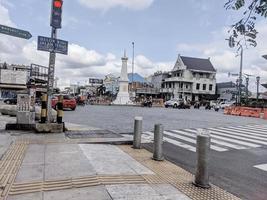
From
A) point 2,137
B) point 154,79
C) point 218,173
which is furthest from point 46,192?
point 154,79

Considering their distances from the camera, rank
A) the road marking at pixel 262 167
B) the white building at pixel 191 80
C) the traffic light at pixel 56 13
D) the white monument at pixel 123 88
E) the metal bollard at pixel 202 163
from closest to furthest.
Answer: the metal bollard at pixel 202 163 → the road marking at pixel 262 167 → the traffic light at pixel 56 13 → the white monument at pixel 123 88 → the white building at pixel 191 80

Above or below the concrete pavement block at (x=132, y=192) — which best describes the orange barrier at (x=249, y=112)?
above

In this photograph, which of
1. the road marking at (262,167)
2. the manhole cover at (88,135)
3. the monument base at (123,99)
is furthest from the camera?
the monument base at (123,99)

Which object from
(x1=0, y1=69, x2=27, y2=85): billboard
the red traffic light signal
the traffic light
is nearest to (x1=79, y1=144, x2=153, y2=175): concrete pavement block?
the traffic light

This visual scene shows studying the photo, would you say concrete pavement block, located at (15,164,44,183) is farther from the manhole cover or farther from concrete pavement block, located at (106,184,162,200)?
the manhole cover

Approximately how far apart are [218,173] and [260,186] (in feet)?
3.82

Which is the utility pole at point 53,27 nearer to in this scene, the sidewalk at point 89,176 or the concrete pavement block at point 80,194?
the sidewalk at point 89,176

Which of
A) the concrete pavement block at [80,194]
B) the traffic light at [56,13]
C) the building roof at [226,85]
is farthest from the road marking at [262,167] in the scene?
the building roof at [226,85]

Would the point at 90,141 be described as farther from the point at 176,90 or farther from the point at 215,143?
the point at 176,90

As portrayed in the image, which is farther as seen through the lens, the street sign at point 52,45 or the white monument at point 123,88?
the white monument at point 123,88

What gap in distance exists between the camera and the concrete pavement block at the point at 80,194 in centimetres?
550

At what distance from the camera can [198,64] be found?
96375mm

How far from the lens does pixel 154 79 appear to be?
112 m

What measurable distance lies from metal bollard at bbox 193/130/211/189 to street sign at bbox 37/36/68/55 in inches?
288
